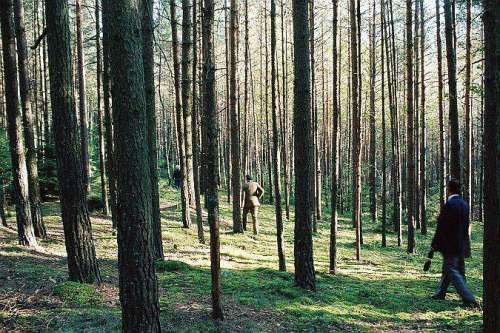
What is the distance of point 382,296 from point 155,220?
5.63 meters

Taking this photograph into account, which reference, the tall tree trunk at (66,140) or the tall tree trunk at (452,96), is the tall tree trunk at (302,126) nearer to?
the tall tree trunk at (452,96)

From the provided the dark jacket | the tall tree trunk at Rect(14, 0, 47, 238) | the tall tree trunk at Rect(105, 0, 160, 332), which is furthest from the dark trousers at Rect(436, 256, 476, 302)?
the tall tree trunk at Rect(14, 0, 47, 238)

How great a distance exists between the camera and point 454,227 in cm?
830

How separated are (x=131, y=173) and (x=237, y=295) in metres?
4.22

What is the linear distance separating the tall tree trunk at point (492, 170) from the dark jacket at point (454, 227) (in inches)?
196

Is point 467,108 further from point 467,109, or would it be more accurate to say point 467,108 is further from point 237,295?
point 237,295

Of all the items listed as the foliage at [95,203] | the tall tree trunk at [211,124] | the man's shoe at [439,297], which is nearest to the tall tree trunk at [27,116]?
the foliage at [95,203]

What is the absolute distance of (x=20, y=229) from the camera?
10.5 metres

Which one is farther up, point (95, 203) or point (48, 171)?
point (48, 171)

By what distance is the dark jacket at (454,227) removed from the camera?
824 centimetres

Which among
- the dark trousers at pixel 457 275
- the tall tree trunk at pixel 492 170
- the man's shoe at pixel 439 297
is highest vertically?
the tall tree trunk at pixel 492 170

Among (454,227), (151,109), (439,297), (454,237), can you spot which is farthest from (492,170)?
(151,109)

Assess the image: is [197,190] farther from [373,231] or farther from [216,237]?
[373,231]

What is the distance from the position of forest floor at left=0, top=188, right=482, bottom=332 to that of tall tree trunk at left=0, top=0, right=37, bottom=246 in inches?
27.0
